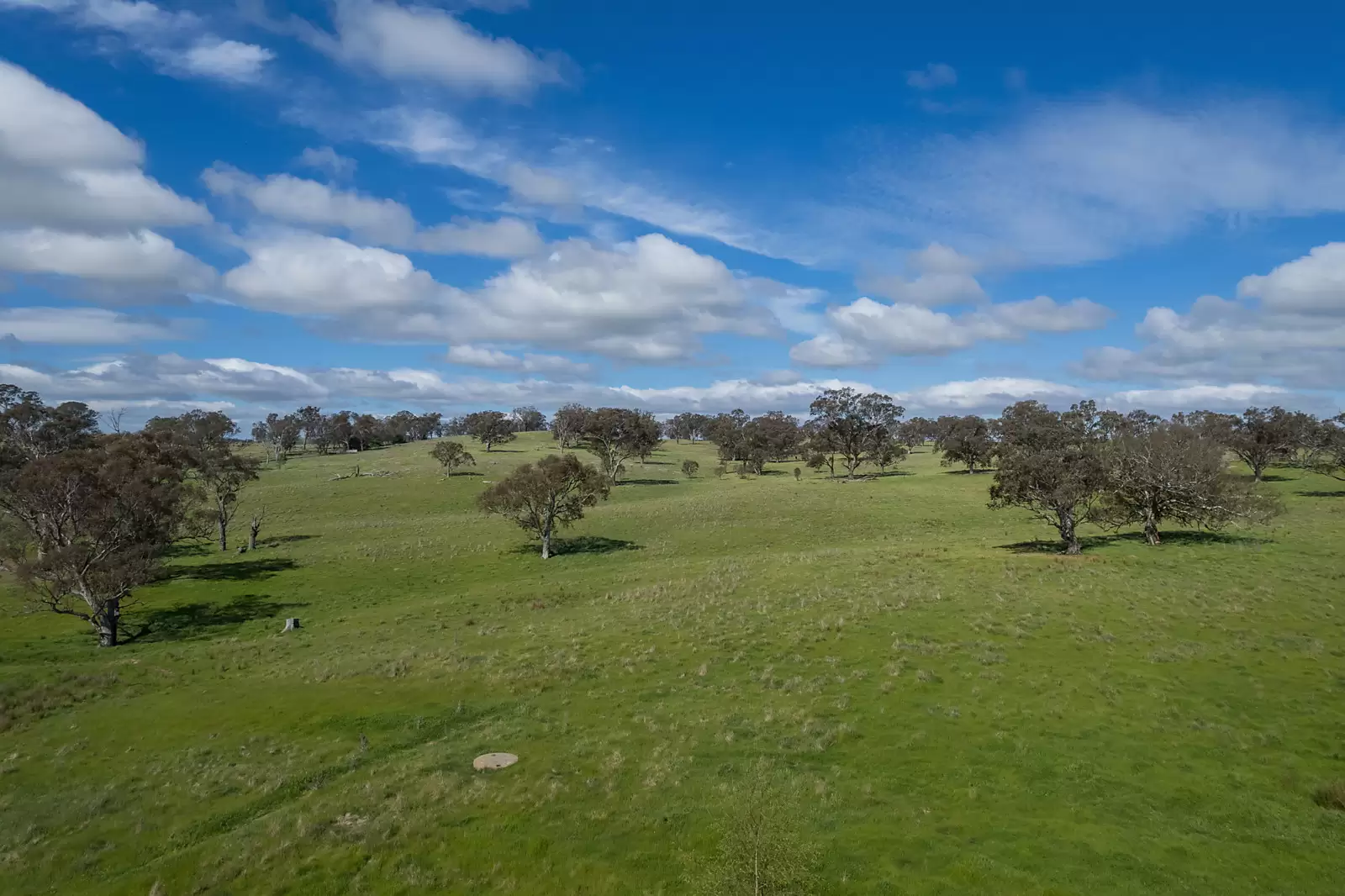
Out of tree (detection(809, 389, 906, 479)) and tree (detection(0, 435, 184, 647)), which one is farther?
tree (detection(809, 389, 906, 479))

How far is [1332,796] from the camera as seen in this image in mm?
16750

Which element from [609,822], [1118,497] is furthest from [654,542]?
[609,822]

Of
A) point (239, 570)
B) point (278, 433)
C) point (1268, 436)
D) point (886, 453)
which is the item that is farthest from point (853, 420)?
point (278, 433)

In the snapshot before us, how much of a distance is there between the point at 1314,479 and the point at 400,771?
117 metres

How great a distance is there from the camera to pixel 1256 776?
18.1 m

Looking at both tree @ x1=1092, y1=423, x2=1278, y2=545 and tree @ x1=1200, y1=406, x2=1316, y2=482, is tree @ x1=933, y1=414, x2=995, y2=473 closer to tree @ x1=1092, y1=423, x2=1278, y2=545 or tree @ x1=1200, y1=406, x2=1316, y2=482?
tree @ x1=1200, y1=406, x2=1316, y2=482

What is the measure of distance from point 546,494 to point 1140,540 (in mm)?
50548

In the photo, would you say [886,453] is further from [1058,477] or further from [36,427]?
[36,427]

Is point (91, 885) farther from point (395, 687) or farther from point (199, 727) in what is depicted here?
point (395, 687)

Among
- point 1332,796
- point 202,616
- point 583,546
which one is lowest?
point 202,616

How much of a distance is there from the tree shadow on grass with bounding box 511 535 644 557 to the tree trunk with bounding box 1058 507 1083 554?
35.2 metres

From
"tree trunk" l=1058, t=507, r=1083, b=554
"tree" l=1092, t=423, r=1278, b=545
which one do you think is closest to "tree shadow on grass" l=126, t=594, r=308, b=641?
"tree trunk" l=1058, t=507, r=1083, b=554

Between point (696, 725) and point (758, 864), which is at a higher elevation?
point (758, 864)

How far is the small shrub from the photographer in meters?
16.5
